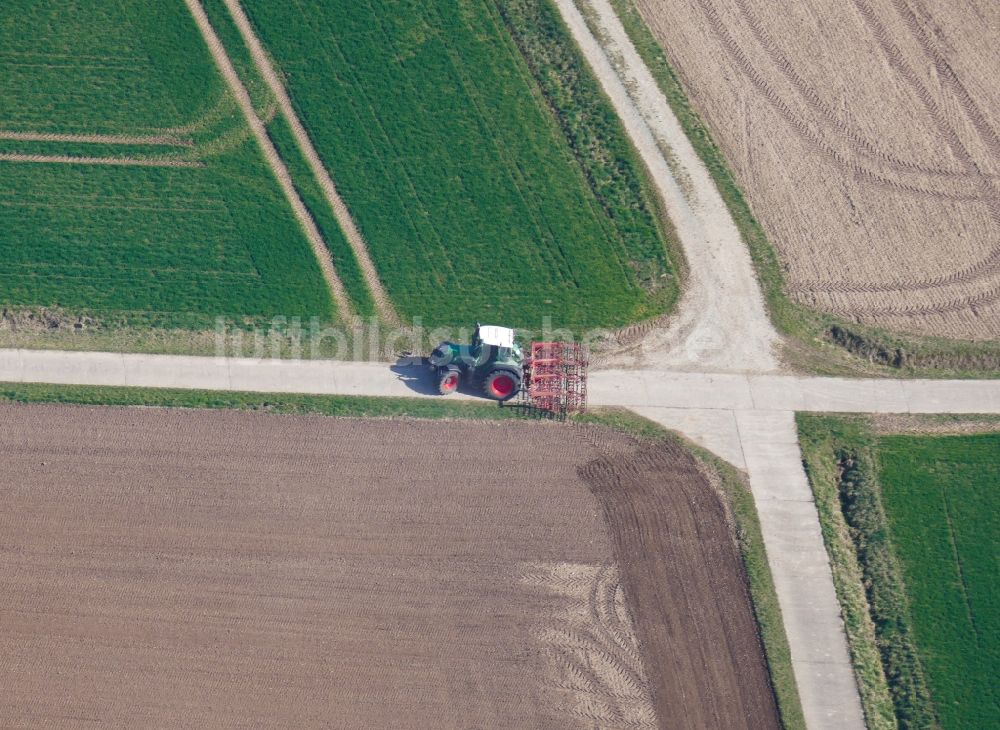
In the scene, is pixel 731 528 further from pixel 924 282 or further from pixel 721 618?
pixel 924 282

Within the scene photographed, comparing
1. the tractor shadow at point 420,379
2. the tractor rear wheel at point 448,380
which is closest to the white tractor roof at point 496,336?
the tractor rear wheel at point 448,380

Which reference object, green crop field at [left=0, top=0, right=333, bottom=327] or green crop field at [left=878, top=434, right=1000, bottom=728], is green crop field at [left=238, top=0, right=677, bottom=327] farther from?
green crop field at [left=878, top=434, right=1000, bottom=728]

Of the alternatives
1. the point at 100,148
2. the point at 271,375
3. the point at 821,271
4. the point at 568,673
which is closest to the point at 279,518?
the point at 271,375

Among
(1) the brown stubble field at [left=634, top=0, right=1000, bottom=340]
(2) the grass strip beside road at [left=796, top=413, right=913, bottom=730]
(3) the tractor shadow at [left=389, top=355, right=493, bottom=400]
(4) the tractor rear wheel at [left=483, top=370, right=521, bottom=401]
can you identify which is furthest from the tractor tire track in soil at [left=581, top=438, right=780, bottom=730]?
(1) the brown stubble field at [left=634, top=0, right=1000, bottom=340]

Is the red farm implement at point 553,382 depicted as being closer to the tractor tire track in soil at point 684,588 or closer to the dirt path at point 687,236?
the dirt path at point 687,236

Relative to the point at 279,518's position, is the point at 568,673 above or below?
below

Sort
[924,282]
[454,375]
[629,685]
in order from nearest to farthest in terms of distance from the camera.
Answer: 1. [629,685]
2. [454,375]
3. [924,282]

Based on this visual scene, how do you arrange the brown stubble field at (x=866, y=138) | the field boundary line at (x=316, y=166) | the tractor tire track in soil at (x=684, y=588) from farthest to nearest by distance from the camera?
the brown stubble field at (x=866, y=138), the field boundary line at (x=316, y=166), the tractor tire track in soil at (x=684, y=588)
